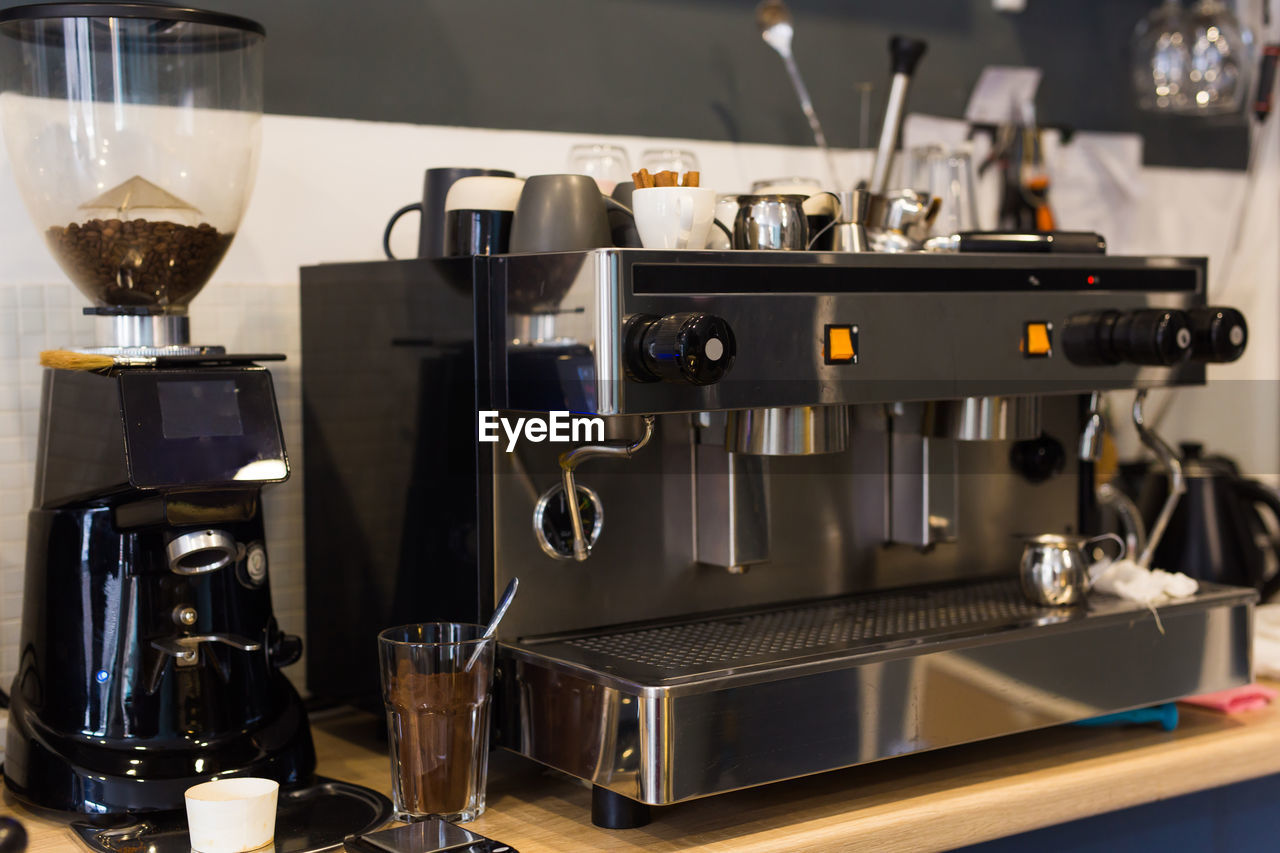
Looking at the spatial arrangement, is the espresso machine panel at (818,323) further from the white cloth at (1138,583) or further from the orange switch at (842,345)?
the white cloth at (1138,583)

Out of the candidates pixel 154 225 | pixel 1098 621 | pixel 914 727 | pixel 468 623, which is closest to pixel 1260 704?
pixel 1098 621

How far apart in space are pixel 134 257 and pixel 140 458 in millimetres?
211

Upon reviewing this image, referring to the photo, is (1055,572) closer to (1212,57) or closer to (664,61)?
(664,61)

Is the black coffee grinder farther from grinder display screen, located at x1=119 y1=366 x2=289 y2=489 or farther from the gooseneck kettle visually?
the gooseneck kettle

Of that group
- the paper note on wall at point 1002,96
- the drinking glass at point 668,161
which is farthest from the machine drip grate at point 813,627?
the paper note on wall at point 1002,96

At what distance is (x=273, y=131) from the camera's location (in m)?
1.42

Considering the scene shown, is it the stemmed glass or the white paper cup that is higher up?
the stemmed glass

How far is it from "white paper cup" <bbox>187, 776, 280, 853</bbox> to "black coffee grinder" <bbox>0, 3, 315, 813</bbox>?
0.27 feet

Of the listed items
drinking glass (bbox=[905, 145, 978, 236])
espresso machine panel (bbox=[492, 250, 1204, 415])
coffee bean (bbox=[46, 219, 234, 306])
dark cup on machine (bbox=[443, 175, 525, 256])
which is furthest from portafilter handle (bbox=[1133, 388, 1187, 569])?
coffee bean (bbox=[46, 219, 234, 306])

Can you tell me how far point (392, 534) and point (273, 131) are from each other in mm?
441

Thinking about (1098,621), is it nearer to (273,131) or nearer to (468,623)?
(468,623)

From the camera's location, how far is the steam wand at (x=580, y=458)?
1.14 metres

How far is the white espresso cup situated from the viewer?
3.68ft

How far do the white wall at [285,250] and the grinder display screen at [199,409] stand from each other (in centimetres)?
31
